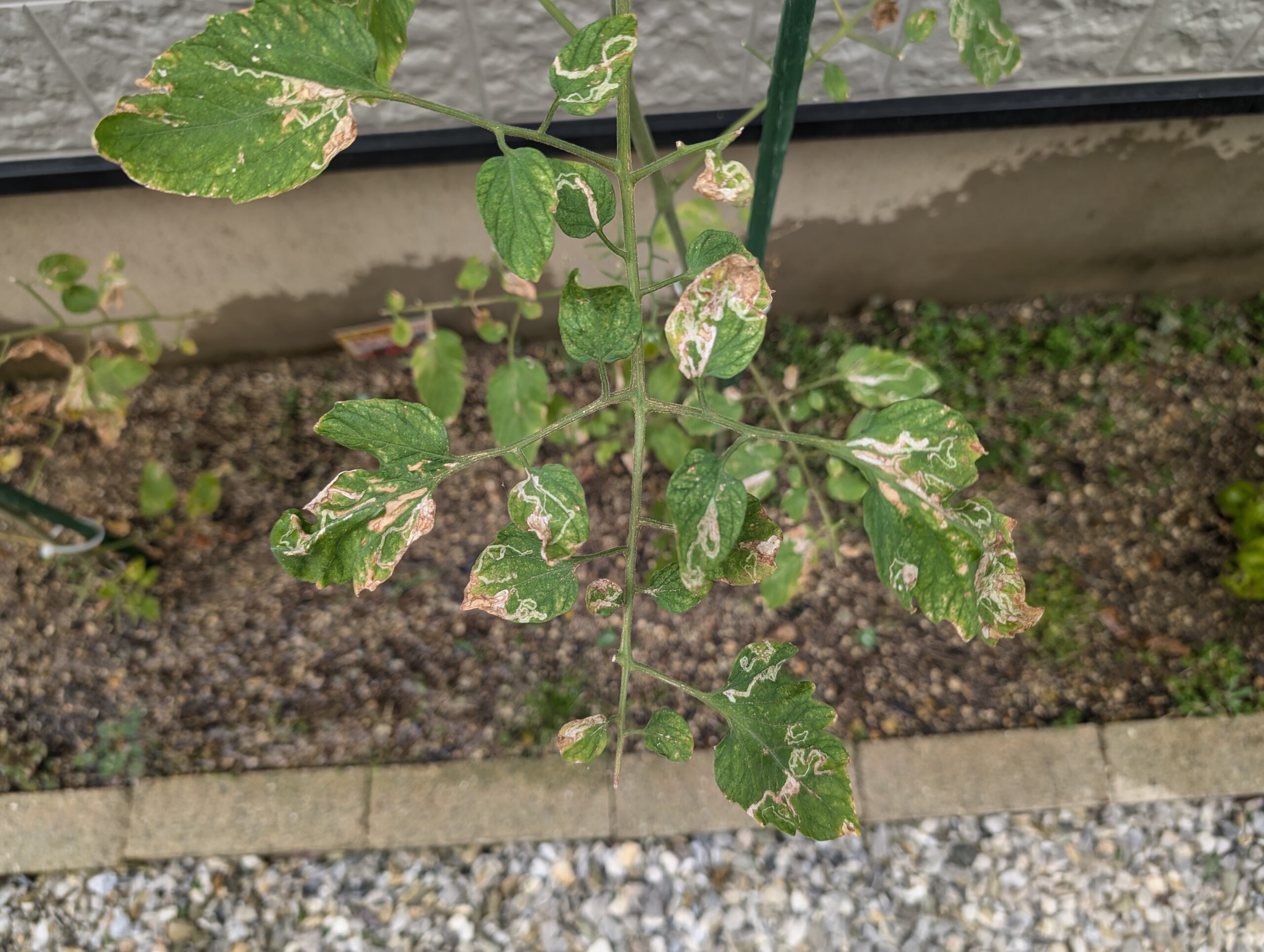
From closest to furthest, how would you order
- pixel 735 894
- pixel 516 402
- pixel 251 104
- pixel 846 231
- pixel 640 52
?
pixel 251 104
pixel 516 402
pixel 640 52
pixel 735 894
pixel 846 231

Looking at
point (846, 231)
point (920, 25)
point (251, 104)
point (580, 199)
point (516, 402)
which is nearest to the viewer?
point (251, 104)

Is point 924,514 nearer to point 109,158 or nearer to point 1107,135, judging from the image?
point 109,158

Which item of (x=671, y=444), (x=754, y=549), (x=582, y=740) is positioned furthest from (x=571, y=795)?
(x=754, y=549)

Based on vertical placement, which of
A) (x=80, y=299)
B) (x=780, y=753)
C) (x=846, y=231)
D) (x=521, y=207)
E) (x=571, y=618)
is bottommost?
(x=780, y=753)

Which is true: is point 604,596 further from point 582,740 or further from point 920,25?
point 920,25

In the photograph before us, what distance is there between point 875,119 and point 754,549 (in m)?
1.22

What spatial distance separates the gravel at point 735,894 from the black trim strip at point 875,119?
1.43m

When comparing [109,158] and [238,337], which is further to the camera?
[238,337]

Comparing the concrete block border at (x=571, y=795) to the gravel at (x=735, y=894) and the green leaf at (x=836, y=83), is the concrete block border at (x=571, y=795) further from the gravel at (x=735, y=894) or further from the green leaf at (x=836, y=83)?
the green leaf at (x=836, y=83)

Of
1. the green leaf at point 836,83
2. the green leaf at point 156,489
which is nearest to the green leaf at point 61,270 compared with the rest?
the green leaf at point 156,489

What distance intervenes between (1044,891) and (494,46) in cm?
200

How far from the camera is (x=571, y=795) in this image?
1.70 m

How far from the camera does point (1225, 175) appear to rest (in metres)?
1.82

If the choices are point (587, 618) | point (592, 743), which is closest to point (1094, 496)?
point (587, 618)
